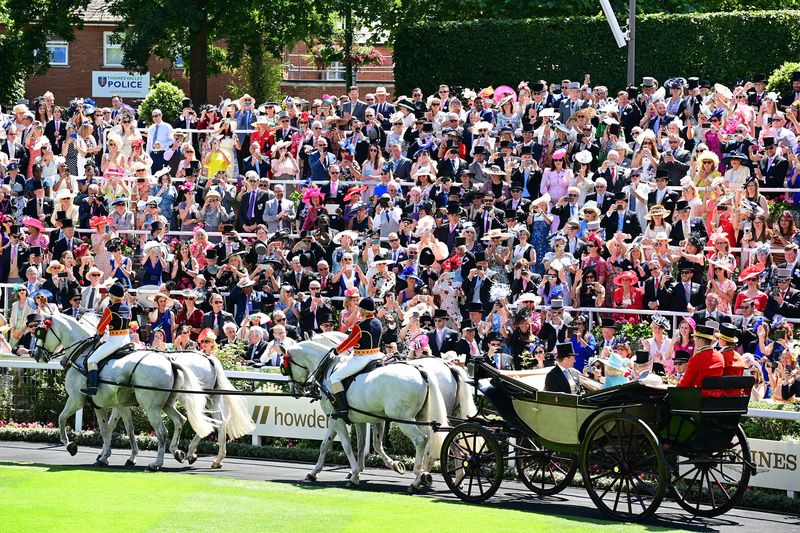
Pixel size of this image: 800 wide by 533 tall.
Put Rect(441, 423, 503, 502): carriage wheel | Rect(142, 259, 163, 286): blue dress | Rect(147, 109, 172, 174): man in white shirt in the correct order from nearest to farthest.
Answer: Rect(441, 423, 503, 502): carriage wheel, Rect(142, 259, 163, 286): blue dress, Rect(147, 109, 172, 174): man in white shirt

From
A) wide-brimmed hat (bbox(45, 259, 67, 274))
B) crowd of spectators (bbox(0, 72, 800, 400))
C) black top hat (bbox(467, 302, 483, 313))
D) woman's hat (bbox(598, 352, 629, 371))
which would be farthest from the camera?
wide-brimmed hat (bbox(45, 259, 67, 274))

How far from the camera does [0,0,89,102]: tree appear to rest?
41656mm

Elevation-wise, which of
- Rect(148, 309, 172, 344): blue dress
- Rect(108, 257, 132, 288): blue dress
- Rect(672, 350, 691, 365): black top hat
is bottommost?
Rect(148, 309, 172, 344): blue dress

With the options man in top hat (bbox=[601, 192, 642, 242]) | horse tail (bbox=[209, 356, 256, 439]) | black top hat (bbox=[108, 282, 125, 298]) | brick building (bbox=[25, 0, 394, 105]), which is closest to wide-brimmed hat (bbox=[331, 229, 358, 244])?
man in top hat (bbox=[601, 192, 642, 242])

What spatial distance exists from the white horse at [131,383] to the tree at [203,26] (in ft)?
77.4

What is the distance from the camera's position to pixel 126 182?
2734 centimetres

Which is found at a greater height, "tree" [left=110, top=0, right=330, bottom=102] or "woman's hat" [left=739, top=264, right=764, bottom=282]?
"tree" [left=110, top=0, right=330, bottom=102]

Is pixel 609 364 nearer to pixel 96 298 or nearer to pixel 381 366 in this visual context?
pixel 381 366

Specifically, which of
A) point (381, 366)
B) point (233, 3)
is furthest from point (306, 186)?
point (233, 3)

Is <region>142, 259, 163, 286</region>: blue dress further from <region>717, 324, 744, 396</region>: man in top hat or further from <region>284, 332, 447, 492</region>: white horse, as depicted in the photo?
<region>717, 324, 744, 396</region>: man in top hat

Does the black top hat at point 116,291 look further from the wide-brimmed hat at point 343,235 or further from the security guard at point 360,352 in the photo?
the wide-brimmed hat at point 343,235

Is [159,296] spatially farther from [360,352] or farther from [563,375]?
[563,375]

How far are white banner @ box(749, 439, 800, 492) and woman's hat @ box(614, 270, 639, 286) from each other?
5.36 meters

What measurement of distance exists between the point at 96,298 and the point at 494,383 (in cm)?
995
